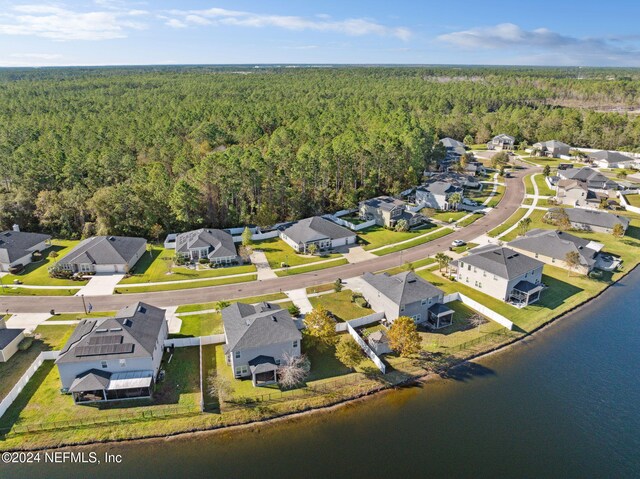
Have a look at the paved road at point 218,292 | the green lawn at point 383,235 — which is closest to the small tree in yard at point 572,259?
the paved road at point 218,292

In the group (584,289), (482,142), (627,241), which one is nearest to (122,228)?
(584,289)

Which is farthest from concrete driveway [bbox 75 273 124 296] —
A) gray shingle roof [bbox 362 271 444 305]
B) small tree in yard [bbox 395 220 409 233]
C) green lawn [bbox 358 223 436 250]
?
small tree in yard [bbox 395 220 409 233]

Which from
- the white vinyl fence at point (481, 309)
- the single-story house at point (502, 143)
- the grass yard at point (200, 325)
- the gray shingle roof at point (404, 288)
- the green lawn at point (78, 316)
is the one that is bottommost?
the green lawn at point (78, 316)

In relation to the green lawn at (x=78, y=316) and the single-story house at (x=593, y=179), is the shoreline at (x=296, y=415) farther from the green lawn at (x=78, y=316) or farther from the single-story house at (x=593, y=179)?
the single-story house at (x=593, y=179)

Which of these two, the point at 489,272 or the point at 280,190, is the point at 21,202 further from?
the point at 489,272

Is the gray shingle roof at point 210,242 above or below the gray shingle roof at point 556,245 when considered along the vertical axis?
below

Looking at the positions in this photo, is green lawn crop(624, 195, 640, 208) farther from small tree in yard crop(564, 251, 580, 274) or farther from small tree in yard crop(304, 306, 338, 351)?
small tree in yard crop(304, 306, 338, 351)

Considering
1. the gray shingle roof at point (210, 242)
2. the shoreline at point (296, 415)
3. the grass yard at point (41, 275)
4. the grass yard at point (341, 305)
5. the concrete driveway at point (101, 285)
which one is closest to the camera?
the shoreline at point (296, 415)
